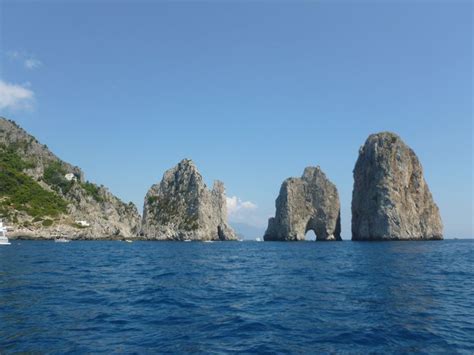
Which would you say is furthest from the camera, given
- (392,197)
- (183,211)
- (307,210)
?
(183,211)

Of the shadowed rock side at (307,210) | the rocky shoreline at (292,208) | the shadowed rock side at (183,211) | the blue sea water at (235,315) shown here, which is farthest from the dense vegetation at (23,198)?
the blue sea water at (235,315)

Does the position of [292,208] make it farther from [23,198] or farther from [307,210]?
[23,198]

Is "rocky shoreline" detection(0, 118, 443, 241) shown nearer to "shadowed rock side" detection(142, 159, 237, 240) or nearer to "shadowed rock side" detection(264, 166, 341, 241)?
"shadowed rock side" detection(264, 166, 341, 241)

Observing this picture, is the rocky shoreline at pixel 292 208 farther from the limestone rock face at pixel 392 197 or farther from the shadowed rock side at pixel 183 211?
the shadowed rock side at pixel 183 211

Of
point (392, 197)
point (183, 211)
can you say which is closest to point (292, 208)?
point (392, 197)

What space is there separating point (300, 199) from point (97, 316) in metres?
168

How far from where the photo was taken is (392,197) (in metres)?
147

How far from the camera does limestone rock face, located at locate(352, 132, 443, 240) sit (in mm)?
145875

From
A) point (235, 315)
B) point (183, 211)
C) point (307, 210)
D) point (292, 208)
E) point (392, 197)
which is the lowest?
point (235, 315)

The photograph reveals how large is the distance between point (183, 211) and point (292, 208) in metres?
54.5

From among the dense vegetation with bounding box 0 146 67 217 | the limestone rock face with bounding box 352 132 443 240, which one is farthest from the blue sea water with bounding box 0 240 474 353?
the dense vegetation with bounding box 0 146 67 217

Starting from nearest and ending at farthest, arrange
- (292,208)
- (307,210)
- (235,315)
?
(235,315), (292,208), (307,210)

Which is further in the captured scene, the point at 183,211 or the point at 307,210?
the point at 183,211

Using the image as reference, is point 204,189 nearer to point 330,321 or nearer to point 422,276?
point 422,276
